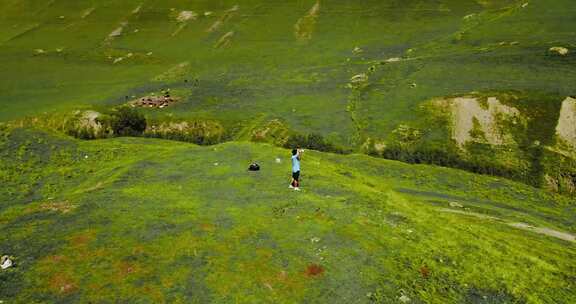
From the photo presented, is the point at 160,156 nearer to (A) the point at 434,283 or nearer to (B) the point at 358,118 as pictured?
(A) the point at 434,283

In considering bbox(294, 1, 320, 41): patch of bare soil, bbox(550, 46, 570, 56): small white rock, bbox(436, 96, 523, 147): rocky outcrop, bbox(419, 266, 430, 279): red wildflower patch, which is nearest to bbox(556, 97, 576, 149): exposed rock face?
bbox(436, 96, 523, 147): rocky outcrop

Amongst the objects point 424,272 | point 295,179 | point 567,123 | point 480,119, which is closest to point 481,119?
point 480,119

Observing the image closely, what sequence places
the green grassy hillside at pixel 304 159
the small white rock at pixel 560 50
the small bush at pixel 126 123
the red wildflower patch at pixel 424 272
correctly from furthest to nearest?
the small white rock at pixel 560 50
the small bush at pixel 126 123
the red wildflower patch at pixel 424 272
the green grassy hillside at pixel 304 159

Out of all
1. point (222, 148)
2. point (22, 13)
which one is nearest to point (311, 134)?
point (222, 148)

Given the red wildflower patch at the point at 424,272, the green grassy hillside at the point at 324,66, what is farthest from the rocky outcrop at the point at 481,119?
the red wildflower patch at the point at 424,272

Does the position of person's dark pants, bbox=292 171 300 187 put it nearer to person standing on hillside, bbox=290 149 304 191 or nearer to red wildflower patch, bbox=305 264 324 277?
person standing on hillside, bbox=290 149 304 191

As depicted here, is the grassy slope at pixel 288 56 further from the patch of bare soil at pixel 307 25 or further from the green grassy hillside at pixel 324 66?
the patch of bare soil at pixel 307 25
